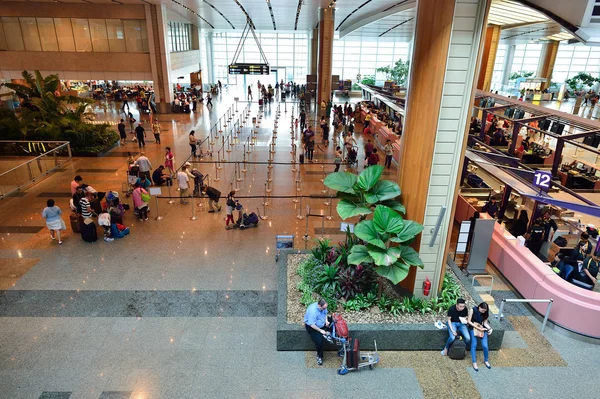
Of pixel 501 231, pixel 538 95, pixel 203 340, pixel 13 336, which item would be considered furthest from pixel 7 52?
pixel 538 95

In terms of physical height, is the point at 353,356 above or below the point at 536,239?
below

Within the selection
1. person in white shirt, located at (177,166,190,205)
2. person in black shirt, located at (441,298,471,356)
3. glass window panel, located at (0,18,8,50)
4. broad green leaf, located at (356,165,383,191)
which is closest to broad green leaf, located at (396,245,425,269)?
person in black shirt, located at (441,298,471,356)

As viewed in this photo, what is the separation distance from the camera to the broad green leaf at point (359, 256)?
20.6 ft

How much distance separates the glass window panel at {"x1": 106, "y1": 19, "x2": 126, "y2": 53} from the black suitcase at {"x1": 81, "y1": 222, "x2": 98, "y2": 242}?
21525 mm

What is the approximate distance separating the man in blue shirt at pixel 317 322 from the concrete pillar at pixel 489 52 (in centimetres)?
3044

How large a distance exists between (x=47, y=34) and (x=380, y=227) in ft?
94.8

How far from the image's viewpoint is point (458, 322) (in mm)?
6219

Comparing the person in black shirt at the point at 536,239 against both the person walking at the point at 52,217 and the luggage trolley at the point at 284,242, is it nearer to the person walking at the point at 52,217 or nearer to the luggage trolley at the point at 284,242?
the luggage trolley at the point at 284,242

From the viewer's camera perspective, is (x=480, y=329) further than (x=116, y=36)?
No

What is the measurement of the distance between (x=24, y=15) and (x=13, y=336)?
88.9ft

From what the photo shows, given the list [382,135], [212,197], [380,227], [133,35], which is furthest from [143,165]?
[133,35]

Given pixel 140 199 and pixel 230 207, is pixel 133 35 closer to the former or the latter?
pixel 140 199

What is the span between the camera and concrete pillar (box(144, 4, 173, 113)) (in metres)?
25.8

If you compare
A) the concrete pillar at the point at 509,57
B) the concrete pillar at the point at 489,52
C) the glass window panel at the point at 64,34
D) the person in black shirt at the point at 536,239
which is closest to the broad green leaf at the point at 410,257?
the person in black shirt at the point at 536,239
